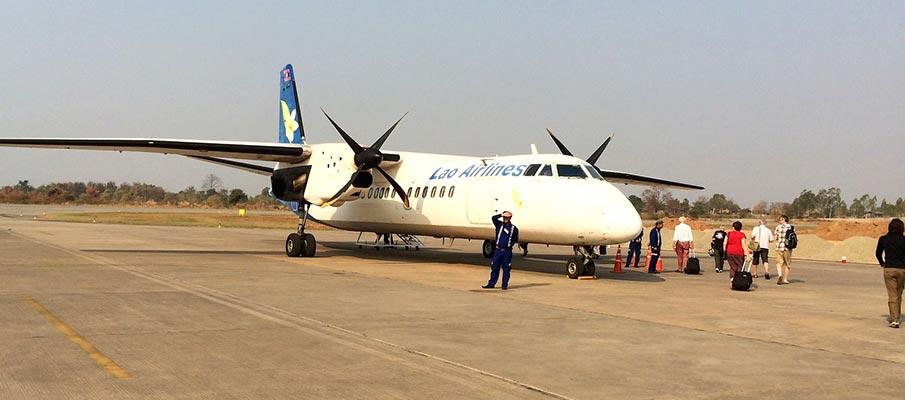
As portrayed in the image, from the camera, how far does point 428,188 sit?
21844 millimetres

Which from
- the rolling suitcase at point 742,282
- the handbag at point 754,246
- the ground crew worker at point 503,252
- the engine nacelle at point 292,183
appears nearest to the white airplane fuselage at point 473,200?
the engine nacelle at point 292,183

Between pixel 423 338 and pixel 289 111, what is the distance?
20.9 metres

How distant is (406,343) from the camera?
843cm

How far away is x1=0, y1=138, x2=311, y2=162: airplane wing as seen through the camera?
2112cm

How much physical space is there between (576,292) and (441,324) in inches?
203

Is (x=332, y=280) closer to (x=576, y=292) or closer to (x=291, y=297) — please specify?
(x=291, y=297)

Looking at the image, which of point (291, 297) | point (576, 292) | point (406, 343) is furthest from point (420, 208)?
point (406, 343)

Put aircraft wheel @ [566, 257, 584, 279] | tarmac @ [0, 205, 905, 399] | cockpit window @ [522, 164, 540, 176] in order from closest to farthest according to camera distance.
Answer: tarmac @ [0, 205, 905, 399] < aircraft wheel @ [566, 257, 584, 279] < cockpit window @ [522, 164, 540, 176]

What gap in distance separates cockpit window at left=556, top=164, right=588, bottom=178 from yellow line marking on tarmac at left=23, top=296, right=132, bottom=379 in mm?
10858

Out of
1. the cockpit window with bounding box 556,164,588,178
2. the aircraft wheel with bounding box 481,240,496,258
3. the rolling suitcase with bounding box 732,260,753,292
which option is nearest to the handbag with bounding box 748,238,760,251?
the rolling suitcase with bounding box 732,260,753,292

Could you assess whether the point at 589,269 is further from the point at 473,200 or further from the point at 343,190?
the point at 343,190

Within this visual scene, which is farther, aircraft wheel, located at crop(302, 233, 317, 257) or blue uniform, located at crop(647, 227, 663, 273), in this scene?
aircraft wheel, located at crop(302, 233, 317, 257)

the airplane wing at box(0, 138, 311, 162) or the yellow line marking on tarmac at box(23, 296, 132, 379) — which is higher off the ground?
the airplane wing at box(0, 138, 311, 162)

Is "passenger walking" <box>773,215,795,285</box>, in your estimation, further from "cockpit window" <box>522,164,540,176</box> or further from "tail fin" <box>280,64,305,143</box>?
"tail fin" <box>280,64,305,143</box>
